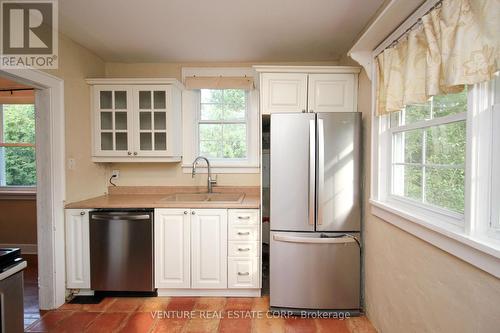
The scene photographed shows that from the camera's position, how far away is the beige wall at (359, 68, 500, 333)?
1.00 metres

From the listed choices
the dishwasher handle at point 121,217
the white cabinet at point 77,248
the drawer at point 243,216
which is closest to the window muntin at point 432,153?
the drawer at point 243,216

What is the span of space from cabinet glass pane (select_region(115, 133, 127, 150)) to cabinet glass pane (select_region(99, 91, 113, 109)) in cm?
31

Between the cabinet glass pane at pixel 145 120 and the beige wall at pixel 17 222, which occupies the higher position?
the cabinet glass pane at pixel 145 120

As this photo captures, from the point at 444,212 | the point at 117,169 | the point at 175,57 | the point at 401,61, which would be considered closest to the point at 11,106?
the point at 117,169

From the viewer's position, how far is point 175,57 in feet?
9.30

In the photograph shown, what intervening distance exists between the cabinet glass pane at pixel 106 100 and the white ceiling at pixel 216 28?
45 centimetres

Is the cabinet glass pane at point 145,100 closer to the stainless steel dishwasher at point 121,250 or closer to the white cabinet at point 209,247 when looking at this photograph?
the stainless steel dishwasher at point 121,250

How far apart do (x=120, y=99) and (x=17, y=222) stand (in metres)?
2.37

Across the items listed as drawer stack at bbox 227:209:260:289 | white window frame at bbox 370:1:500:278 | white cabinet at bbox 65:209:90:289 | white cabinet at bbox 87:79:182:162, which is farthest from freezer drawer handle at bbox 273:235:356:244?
white cabinet at bbox 65:209:90:289

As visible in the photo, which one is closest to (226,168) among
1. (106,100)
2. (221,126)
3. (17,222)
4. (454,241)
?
(221,126)

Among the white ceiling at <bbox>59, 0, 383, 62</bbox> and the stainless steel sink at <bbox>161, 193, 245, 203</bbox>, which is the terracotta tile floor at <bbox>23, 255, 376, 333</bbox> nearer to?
the stainless steel sink at <bbox>161, 193, 245, 203</bbox>

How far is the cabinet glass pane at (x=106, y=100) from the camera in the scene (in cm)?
270

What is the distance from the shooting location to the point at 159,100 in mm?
2727

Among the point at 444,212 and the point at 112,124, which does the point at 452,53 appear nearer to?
the point at 444,212
